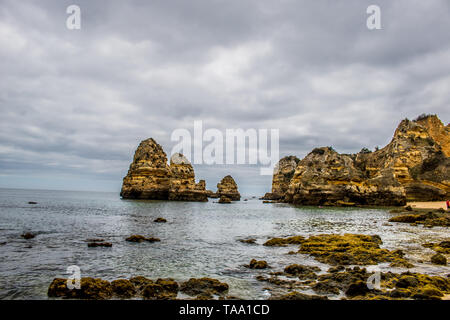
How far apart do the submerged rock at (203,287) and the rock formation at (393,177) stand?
6180 centimetres

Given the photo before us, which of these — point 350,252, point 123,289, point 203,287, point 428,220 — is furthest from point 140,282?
point 428,220

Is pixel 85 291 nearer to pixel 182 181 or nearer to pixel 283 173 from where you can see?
pixel 182 181

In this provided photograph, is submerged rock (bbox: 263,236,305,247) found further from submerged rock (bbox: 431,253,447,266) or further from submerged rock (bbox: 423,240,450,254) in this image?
submerged rock (bbox: 431,253,447,266)

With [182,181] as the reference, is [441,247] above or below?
below

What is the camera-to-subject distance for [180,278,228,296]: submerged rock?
9.68 meters

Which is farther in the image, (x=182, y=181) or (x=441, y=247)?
(x=182, y=181)

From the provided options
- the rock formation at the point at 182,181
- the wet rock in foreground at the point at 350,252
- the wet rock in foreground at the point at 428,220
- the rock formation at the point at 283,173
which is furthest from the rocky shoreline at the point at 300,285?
the rock formation at the point at 283,173

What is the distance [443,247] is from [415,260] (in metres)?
4.57

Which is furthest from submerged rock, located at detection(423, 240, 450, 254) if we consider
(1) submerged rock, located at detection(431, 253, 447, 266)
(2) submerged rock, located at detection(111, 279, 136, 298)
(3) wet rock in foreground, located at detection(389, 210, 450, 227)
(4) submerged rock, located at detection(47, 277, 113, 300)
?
(4) submerged rock, located at detection(47, 277, 113, 300)

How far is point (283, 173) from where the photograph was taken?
116 m

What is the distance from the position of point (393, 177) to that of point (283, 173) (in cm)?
5686

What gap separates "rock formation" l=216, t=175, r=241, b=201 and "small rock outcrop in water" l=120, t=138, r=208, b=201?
3289 centimetres

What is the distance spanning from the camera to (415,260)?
543 inches
